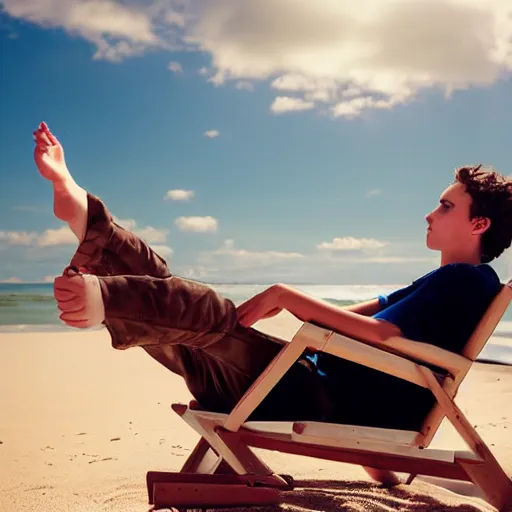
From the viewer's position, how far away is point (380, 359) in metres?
2.36

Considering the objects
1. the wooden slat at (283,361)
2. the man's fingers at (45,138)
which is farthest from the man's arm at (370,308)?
the man's fingers at (45,138)

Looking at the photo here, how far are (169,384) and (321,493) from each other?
11.1 feet

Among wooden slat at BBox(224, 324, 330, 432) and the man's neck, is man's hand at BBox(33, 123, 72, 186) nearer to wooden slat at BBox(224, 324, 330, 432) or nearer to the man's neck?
wooden slat at BBox(224, 324, 330, 432)

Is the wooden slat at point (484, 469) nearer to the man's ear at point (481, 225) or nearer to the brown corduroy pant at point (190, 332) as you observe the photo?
the brown corduroy pant at point (190, 332)

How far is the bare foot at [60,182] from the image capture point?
240 cm

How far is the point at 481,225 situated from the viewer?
2697 millimetres

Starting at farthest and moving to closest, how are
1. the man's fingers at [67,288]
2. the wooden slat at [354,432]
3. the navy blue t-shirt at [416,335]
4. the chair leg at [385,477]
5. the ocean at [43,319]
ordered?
the ocean at [43,319]
the chair leg at [385,477]
the navy blue t-shirt at [416,335]
the wooden slat at [354,432]
the man's fingers at [67,288]

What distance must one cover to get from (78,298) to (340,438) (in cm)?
112

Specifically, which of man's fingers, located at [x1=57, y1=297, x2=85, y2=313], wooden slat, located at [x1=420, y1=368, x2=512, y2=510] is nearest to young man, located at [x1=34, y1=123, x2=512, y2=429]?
wooden slat, located at [x1=420, y1=368, x2=512, y2=510]

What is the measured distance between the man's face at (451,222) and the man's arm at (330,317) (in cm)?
54

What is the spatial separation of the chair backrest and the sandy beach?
524mm

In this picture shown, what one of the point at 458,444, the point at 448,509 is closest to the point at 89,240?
the point at 448,509

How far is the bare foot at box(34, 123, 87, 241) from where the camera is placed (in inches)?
94.4

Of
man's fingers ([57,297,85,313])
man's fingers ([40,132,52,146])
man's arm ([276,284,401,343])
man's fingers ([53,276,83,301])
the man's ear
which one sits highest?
man's fingers ([40,132,52,146])
